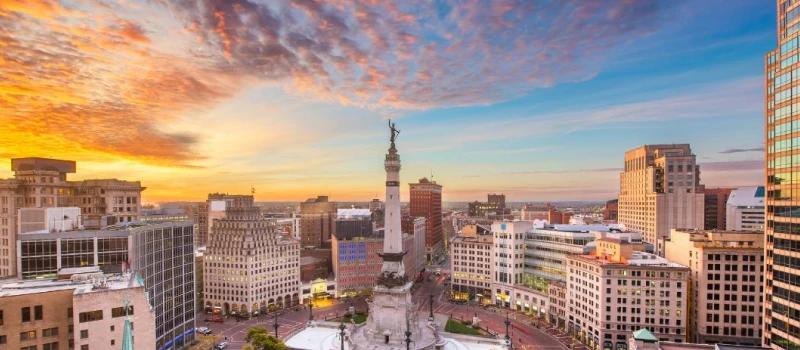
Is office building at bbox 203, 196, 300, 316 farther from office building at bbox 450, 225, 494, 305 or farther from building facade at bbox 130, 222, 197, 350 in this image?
office building at bbox 450, 225, 494, 305

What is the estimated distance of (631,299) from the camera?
98.4 metres

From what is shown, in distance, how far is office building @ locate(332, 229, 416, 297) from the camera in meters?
155

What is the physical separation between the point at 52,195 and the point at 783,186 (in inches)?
5749

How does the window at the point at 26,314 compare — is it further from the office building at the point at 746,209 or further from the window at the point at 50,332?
the office building at the point at 746,209

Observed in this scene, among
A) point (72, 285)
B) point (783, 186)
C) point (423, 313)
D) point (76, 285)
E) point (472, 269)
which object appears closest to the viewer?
point (76, 285)

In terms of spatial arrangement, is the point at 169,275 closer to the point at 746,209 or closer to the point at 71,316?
the point at 71,316

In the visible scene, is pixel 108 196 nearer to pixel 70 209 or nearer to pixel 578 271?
pixel 70 209

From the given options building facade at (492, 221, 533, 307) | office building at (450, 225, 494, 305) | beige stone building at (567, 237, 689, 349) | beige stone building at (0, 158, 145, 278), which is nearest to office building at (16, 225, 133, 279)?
beige stone building at (0, 158, 145, 278)

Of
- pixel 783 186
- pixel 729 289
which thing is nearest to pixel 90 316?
pixel 783 186

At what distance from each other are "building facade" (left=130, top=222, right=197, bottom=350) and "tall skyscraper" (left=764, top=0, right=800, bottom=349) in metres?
102

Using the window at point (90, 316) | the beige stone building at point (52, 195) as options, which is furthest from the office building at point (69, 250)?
the beige stone building at point (52, 195)

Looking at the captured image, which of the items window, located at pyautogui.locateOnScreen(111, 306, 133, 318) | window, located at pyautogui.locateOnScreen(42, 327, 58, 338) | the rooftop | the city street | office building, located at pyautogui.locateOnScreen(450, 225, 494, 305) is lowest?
the city street

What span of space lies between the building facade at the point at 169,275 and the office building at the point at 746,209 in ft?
620

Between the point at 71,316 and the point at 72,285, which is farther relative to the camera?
the point at 72,285
